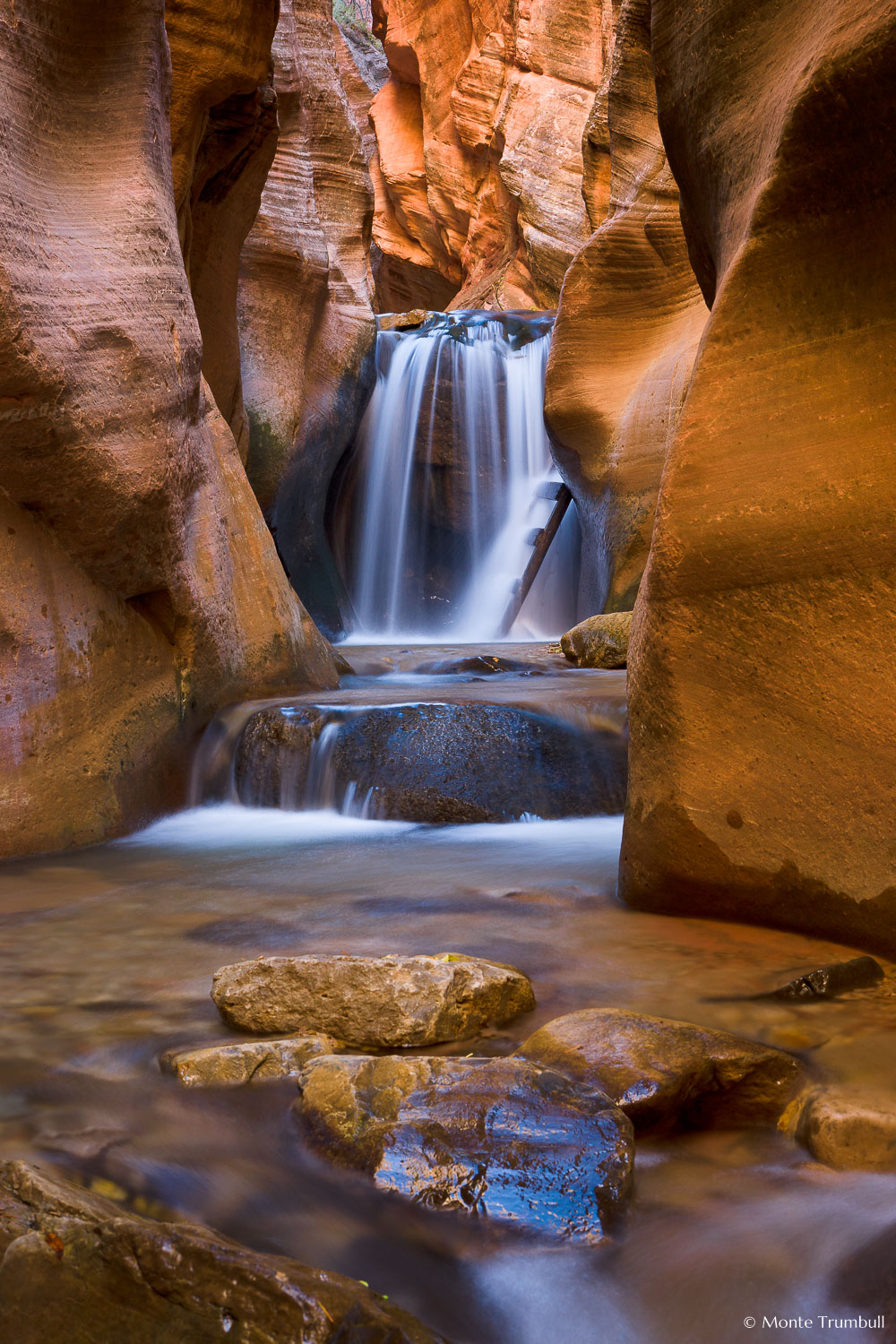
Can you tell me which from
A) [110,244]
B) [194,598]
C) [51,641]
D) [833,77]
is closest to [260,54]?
[110,244]

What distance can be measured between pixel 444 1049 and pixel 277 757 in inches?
133

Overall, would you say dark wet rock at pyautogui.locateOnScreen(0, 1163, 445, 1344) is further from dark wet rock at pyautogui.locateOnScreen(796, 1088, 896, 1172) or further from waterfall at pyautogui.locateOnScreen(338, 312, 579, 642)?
waterfall at pyautogui.locateOnScreen(338, 312, 579, 642)

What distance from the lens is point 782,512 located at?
9.05ft

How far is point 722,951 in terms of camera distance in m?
2.77

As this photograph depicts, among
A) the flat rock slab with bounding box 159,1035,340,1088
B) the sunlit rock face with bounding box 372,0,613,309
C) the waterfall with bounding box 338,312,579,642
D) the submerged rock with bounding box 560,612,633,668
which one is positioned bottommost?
the flat rock slab with bounding box 159,1035,340,1088

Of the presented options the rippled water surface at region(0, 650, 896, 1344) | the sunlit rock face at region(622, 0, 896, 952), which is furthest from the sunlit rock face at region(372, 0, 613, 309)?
the rippled water surface at region(0, 650, 896, 1344)


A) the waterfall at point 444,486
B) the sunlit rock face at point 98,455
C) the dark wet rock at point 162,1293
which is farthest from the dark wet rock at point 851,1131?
the waterfall at point 444,486

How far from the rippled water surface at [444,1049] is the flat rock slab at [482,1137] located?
4 centimetres

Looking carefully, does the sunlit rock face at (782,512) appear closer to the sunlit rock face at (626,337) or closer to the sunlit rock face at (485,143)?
the sunlit rock face at (626,337)

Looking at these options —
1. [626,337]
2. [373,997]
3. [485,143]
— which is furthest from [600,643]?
[485,143]

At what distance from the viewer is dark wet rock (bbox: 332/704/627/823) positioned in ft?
16.5

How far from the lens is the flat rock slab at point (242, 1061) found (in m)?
1.99

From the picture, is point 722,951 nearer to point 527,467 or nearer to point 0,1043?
point 0,1043

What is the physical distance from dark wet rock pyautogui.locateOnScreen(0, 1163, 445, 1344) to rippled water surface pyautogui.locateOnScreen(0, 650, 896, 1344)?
23cm
